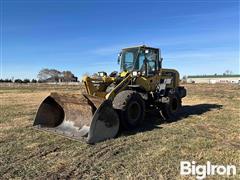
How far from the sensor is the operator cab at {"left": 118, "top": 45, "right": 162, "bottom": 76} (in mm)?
9273

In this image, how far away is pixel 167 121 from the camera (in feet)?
30.8

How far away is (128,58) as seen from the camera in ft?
31.7

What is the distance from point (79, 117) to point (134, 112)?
1.57 metres

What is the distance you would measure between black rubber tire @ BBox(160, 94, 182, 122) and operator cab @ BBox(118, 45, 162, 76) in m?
1.14

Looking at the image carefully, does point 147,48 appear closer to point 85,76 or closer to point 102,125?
point 85,76

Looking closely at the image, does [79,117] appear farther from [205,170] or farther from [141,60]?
[205,170]

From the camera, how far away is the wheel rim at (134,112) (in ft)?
25.7

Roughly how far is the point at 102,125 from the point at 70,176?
2.11m

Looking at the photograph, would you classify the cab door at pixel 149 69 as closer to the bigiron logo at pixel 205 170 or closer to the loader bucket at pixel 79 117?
the loader bucket at pixel 79 117

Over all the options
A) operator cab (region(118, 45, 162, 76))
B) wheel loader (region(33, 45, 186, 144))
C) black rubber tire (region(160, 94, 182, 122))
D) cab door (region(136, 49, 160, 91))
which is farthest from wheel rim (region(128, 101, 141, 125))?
black rubber tire (region(160, 94, 182, 122))

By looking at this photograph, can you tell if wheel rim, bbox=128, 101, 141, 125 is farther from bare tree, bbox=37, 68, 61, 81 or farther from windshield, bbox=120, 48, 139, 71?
bare tree, bbox=37, 68, 61, 81

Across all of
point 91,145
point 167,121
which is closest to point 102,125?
point 91,145

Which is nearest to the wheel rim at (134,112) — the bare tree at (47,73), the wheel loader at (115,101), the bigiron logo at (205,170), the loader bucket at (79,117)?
the wheel loader at (115,101)

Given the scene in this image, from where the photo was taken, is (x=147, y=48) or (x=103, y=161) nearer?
(x=103, y=161)
